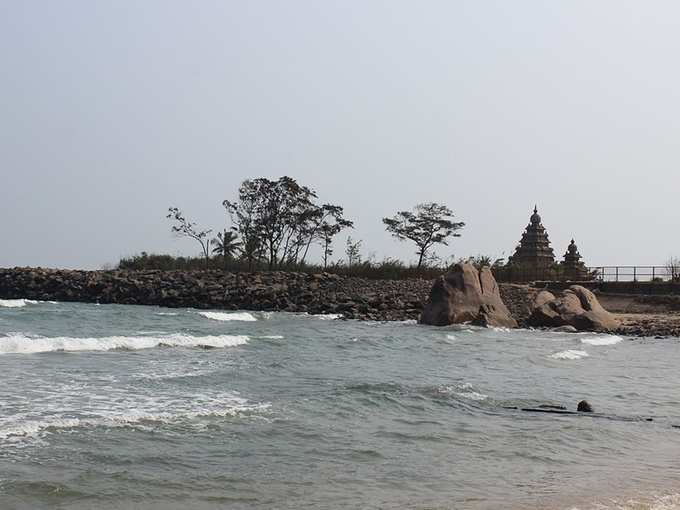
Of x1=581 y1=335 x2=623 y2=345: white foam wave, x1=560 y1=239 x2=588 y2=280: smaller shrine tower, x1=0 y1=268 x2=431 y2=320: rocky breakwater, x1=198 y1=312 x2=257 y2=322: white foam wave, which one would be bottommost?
x1=198 y1=312 x2=257 y2=322: white foam wave

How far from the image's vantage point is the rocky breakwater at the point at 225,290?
37.9 metres

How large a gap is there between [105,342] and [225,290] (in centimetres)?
2235

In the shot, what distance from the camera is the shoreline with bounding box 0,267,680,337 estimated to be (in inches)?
1419

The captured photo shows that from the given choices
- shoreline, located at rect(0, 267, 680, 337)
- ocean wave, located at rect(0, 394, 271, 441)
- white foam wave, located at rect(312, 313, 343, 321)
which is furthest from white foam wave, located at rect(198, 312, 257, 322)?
ocean wave, located at rect(0, 394, 271, 441)

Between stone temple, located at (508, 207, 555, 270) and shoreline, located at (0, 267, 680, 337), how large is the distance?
56.1 ft

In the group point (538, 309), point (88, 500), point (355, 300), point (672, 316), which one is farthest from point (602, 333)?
point (88, 500)

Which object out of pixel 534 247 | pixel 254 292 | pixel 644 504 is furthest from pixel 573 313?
pixel 534 247

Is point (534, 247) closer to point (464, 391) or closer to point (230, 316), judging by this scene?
point (230, 316)

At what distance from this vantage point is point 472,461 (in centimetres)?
845

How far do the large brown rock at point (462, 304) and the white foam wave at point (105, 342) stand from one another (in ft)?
30.5

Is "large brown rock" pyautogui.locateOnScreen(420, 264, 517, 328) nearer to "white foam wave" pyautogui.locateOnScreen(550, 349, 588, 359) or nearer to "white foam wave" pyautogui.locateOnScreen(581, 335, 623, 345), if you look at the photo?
"white foam wave" pyautogui.locateOnScreen(581, 335, 623, 345)

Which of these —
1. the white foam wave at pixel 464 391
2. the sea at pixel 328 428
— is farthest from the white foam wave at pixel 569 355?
the white foam wave at pixel 464 391

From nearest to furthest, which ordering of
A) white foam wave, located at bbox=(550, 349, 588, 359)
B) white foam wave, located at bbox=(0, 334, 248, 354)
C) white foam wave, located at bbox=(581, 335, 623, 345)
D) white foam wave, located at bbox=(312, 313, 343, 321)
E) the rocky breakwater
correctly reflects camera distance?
white foam wave, located at bbox=(0, 334, 248, 354) < white foam wave, located at bbox=(550, 349, 588, 359) < white foam wave, located at bbox=(581, 335, 623, 345) < white foam wave, located at bbox=(312, 313, 343, 321) < the rocky breakwater

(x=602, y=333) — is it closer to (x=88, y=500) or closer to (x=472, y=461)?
(x=472, y=461)
